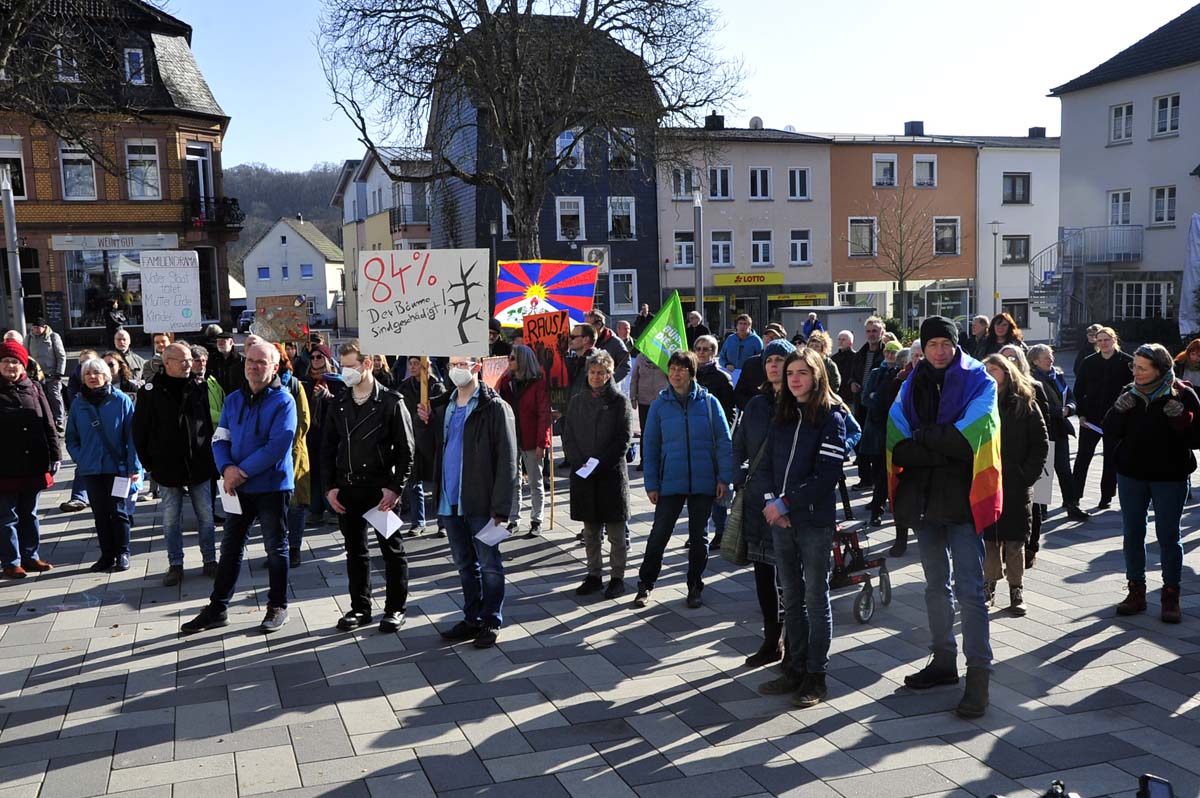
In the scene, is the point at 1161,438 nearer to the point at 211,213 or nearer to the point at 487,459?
the point at 487,459

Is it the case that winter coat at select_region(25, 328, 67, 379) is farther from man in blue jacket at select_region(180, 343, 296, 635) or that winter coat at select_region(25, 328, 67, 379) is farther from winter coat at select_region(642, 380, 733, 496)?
winter coat at select_region(642, 380, 733, 496)

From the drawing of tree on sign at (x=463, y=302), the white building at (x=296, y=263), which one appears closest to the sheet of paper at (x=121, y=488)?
the drawing of tree on sign at (x=463, y=302)

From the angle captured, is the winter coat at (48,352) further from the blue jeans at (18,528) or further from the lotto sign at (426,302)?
the lotto sign at (426,302)

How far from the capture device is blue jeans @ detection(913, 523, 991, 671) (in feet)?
18.6

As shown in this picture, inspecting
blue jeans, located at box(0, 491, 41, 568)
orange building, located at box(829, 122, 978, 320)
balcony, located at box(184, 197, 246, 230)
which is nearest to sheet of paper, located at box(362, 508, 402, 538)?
blue jeans, located at box(0, 491, 41, 568)

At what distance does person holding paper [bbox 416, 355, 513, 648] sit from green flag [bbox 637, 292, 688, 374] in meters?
4.88

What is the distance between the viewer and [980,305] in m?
49.3

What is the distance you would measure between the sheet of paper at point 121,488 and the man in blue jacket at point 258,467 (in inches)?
77.8

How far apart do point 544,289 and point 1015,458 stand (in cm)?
649

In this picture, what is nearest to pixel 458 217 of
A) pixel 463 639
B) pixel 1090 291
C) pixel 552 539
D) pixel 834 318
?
pixel 834 318

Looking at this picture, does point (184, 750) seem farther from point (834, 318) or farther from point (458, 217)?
point (458, 217)

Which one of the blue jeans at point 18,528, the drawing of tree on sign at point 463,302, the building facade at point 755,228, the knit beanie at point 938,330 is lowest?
the blue jeans at point 18,528

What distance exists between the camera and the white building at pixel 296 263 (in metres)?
82.8

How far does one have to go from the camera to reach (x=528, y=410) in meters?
10.3
